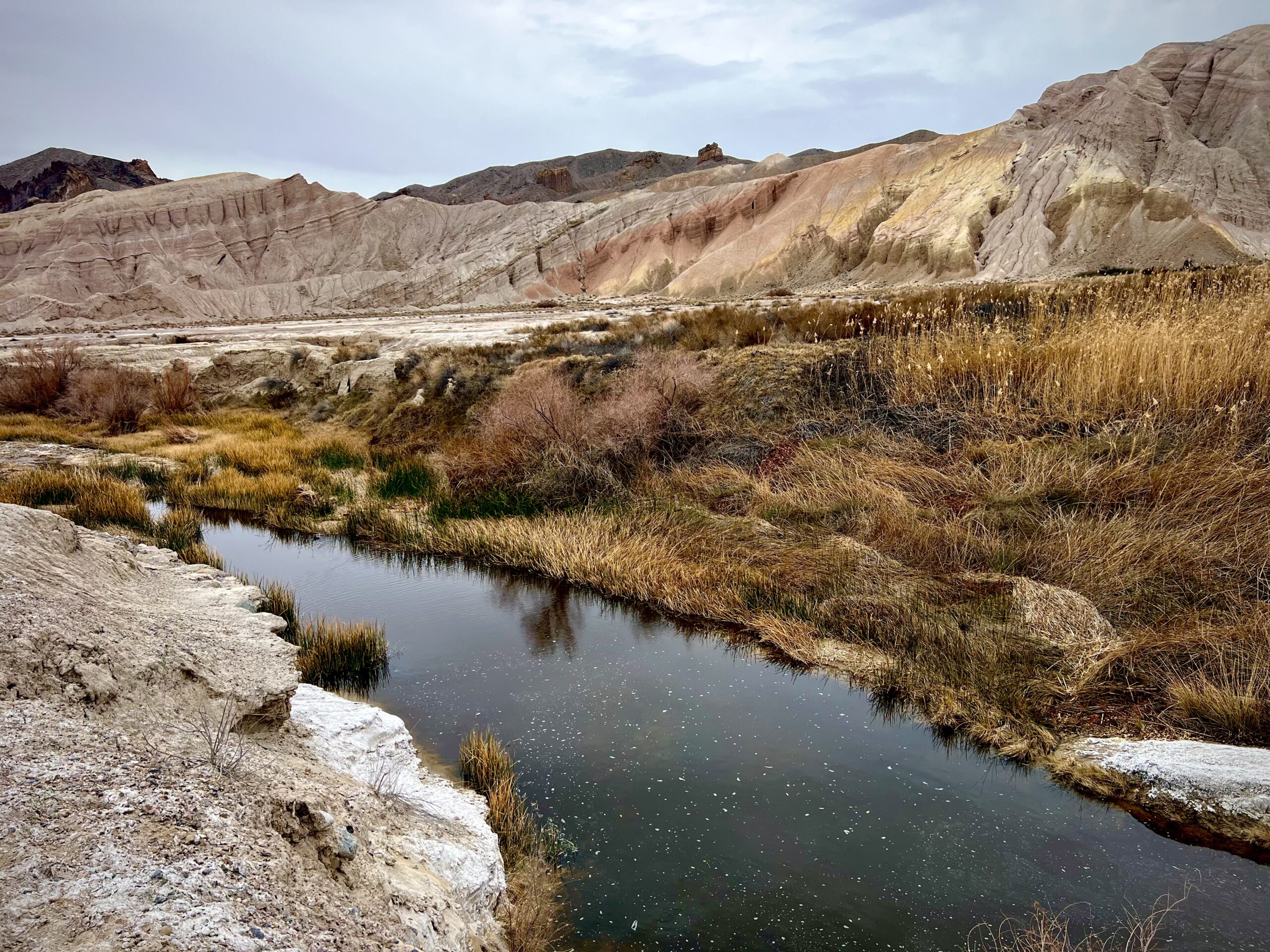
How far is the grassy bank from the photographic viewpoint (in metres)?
4.93

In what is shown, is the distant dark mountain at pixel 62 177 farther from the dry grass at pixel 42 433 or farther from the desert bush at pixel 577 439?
the desert bush at pixel 577 439

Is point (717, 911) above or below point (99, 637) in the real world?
below

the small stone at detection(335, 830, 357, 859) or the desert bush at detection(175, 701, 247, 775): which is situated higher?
the desert bush at detection(175, 701, 247, 775)

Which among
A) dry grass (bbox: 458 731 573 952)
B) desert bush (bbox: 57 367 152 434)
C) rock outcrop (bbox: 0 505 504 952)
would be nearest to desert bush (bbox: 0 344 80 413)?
desert bush (bbox: 57 367 152 434)

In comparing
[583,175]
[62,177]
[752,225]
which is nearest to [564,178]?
[583,175]

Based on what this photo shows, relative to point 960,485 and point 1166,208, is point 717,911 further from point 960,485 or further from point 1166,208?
point 1166,208

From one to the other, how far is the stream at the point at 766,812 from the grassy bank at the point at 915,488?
0.57 m

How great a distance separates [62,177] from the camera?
12156 centimetres

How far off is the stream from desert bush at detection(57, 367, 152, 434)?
12.6 meters

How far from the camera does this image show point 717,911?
3.27m

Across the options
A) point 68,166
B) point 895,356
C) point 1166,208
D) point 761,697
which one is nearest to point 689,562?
point 761,697

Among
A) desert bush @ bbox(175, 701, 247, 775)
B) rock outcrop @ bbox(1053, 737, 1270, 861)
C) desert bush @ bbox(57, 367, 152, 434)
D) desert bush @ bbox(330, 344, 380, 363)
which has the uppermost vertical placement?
desert bush @ bbox(330, 344, 380, 363)

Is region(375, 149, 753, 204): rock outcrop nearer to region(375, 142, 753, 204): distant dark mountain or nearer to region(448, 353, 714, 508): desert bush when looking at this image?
region(375, 142, 753, 204): distant dark mountain

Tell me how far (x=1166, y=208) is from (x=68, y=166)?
154 metres
